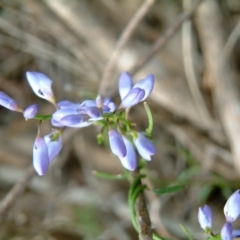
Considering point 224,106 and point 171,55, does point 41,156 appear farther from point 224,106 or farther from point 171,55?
point 171,55

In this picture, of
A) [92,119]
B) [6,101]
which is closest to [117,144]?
[92,119]

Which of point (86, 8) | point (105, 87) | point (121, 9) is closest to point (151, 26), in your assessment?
point (121, 9)

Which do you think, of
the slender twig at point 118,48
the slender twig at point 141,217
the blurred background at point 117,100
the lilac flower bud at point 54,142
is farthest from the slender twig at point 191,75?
the lilac flower bud at point 54,142

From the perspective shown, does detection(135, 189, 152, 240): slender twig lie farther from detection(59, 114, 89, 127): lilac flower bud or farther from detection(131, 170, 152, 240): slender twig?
detection(59, 114, 89, 127): lilac flower bud

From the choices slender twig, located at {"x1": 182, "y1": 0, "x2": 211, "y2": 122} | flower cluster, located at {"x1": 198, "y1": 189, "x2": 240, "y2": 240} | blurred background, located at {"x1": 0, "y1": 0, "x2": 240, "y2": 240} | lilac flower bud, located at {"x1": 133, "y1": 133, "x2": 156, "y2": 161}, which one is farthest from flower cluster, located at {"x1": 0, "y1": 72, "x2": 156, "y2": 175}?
slender twig, located at {"x1": 182, "y1": 0, "x2": 211, "y2": 122}

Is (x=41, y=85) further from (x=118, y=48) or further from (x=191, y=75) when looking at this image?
(x=191, y=75)

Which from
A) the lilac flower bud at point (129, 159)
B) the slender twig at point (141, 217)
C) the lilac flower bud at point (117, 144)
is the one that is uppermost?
the lilac flower bud at point (117, 144)

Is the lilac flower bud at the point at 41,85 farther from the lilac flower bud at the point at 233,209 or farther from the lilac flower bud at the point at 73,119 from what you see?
the lilac flower bud at the point at 233,209
